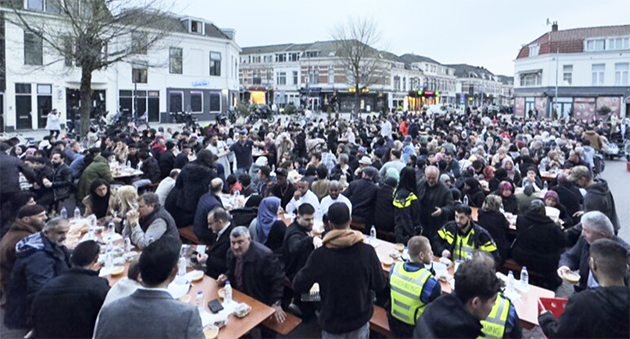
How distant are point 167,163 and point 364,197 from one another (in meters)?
5.12

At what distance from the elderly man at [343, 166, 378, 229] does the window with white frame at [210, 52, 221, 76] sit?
3011cm

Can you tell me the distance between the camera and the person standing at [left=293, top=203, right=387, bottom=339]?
3.51m

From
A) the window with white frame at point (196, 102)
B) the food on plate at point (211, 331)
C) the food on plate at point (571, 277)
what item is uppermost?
the window with white frame at point (196, 102)

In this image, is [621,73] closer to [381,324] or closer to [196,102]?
[196,102]

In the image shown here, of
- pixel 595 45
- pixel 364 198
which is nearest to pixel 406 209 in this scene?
pixel 364 198

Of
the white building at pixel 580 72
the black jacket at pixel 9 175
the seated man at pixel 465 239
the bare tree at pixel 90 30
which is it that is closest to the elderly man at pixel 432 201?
the seated man at pixel 465 239

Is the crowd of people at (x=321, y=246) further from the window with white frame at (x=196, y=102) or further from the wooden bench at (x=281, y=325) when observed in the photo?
the window with white frame at (x=196, y=102)

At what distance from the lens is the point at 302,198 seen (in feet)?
22.5

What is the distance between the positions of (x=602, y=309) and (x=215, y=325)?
283 centimetres

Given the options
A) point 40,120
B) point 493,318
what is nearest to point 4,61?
point 40,120

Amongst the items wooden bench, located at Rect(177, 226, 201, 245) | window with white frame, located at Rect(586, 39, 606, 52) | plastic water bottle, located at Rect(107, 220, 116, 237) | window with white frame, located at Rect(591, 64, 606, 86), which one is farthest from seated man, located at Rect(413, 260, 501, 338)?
window with white frame, located at Rect(586, 39, 606, 52)

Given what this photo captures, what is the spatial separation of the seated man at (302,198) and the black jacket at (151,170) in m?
4.37

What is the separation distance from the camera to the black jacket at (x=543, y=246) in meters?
5.31

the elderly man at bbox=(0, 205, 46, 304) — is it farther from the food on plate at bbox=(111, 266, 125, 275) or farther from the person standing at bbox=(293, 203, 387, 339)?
the person standing at bbox=(293, 203, 387, 339)
